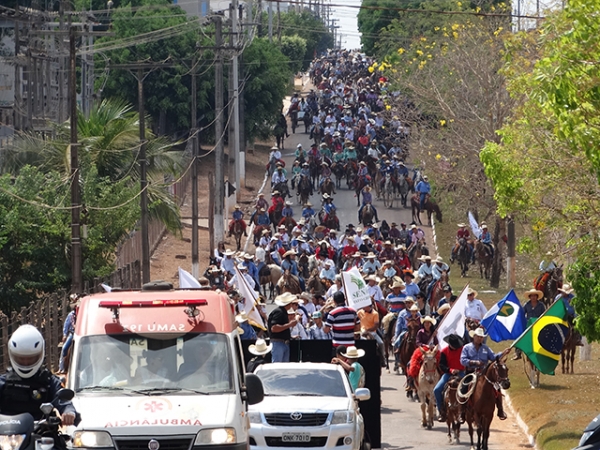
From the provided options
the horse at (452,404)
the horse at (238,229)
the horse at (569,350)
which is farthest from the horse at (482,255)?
the horse at (452,404)

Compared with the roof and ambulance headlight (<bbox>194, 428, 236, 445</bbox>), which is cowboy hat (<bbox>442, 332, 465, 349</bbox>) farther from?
ambulance headlight (<bbox>194, 428, 236, 445</bbox>)

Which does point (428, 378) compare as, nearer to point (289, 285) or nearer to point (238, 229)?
point (289, 285)

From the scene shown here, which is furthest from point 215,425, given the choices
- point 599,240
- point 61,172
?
point 61,172

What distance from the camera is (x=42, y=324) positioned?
25406mm

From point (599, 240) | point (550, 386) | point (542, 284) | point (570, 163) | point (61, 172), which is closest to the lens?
point (599, 240)

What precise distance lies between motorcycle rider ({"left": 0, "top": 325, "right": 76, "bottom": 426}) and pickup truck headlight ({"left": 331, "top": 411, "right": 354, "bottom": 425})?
6.47m

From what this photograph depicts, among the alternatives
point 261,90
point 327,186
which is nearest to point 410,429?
point 327,186

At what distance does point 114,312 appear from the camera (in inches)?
503

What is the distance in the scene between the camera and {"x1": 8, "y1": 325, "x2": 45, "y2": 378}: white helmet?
9.56 meters

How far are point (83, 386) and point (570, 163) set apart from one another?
30.2 feet

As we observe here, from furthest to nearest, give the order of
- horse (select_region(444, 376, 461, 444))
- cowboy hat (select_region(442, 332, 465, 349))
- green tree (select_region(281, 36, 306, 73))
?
1. green tree (select_region(281, 36, 306, 73))
2. cowboy hat (select_region(442, 332, 465, 349))
3. horse (select_region(444, 376, 461, 444))

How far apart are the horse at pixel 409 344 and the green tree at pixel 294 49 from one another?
329ft

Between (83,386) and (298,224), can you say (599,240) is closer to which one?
(83,386)

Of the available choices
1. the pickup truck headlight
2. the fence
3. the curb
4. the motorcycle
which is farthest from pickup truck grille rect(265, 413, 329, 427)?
the fence
